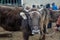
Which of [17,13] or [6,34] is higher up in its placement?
[17,13]

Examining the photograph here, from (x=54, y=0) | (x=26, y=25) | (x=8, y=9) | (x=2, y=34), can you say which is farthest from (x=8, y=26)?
(x=54, y=0)

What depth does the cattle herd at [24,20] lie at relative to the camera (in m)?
6.04

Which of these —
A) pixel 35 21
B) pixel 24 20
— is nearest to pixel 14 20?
pixel 24 20

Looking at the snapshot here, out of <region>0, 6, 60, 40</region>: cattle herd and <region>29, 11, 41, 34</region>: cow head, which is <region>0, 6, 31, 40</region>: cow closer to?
<region>0, 6, 60, 40</region>: cattle herd

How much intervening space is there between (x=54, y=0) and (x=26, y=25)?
8938 millimetres

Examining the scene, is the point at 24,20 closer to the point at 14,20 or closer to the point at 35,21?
the point at 35,21

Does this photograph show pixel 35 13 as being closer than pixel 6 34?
Yes

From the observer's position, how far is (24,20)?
6125 millimetres

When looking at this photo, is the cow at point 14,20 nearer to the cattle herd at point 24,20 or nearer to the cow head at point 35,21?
the cattle herd at point 24,20

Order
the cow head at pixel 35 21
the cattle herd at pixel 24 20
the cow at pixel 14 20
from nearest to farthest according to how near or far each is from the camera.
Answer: the cow head at pixel 35 21
the cattle herd at pixel 24 20
the cow at pixel 14 20

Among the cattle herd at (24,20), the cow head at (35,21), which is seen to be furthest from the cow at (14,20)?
the cow head at (35,21)

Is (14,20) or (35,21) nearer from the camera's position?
(35,21)

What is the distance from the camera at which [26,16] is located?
Result: 6.02 meters

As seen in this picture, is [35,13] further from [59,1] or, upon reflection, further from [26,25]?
[59,1]
